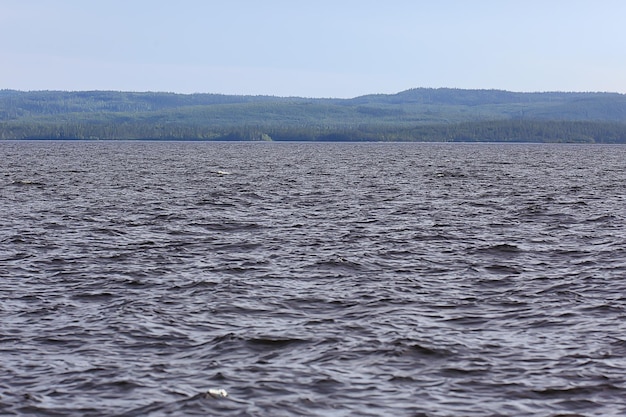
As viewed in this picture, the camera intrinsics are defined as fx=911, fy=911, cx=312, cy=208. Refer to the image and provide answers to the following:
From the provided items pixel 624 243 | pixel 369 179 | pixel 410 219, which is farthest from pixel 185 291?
pixel 369 179

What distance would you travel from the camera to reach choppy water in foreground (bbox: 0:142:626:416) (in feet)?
52.4

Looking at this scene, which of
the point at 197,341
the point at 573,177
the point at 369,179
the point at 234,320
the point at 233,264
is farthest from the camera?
the point at 573,177

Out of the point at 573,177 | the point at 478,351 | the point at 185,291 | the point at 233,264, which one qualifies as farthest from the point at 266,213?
the point at 573,177

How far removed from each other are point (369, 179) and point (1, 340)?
6352cm

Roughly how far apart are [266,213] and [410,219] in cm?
776

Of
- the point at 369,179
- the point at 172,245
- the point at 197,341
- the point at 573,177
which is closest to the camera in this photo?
the point at 197,341

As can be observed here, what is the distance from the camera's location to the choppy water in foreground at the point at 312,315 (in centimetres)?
1596

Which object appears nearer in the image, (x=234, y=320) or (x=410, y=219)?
(x=234, y=320)

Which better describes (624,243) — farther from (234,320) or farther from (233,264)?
(234,320)

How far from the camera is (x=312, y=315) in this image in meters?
22.0

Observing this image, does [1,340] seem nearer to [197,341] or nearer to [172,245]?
[197,341]

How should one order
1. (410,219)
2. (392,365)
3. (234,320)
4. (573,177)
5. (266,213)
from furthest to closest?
(573,177) < (266,213) < (410,219) < (234,320) < (392,365)

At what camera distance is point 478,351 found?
18734 millimetres

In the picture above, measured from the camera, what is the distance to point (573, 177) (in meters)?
88.6
